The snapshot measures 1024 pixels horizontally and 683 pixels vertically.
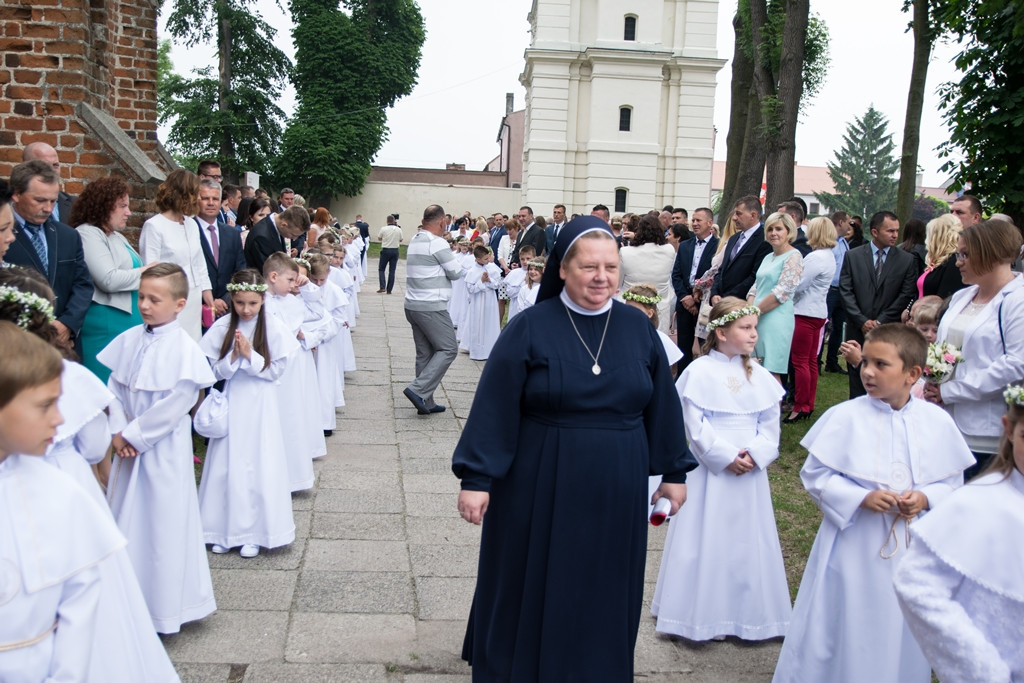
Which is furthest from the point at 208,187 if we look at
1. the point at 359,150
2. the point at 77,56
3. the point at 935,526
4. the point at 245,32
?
the point at 359,150

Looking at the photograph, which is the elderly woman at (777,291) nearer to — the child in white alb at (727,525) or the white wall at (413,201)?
the child in white alb at (727,525)

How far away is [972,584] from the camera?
2648 millimetres

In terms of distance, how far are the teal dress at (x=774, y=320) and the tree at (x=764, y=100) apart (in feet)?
27.2

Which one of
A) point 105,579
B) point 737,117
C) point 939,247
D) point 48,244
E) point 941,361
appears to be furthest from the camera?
point 737,117

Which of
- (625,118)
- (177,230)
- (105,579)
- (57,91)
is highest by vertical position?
(625,118)

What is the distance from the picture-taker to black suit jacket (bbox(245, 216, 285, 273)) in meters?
9.59

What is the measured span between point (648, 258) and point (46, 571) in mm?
7944

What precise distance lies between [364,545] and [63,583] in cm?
365

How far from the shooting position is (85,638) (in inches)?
106

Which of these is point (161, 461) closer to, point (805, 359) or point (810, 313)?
point (805, 359)

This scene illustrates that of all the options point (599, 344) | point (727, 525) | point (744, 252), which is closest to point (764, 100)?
point (744, 252)

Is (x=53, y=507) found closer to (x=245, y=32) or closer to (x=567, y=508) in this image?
(x=567, y=508)

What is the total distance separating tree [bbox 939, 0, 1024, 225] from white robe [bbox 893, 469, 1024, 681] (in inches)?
381

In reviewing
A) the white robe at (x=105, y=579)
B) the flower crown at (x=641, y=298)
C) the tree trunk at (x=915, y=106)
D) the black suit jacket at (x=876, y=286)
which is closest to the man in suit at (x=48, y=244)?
the white robe at (x=105, y=579)
